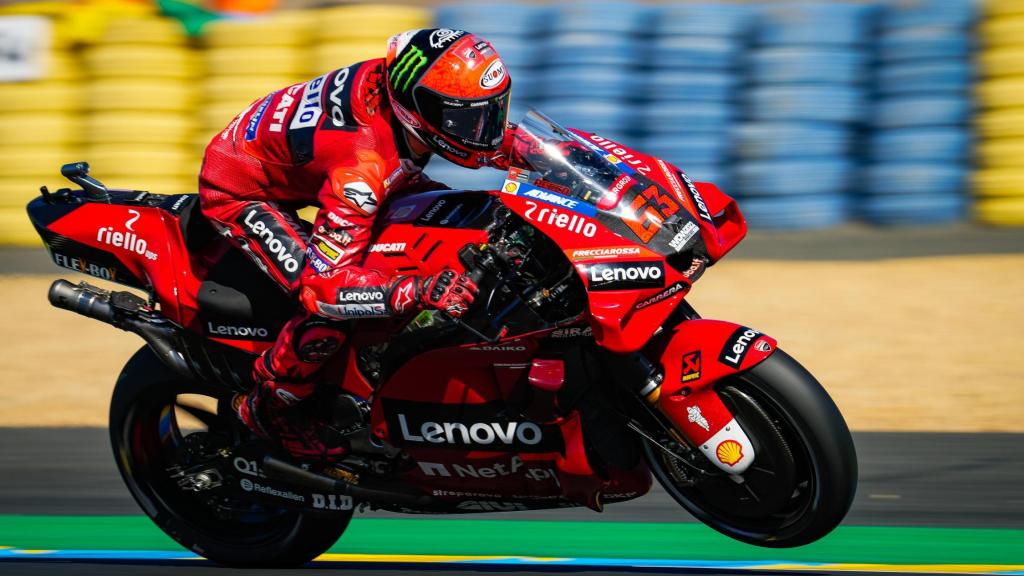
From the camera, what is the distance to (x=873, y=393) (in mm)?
6992

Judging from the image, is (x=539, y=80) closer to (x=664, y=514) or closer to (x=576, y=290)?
(x=664, y=514)

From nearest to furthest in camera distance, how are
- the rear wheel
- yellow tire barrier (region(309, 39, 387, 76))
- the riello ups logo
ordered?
the riello ups logo < the rear wheel < yellow tire barrier (region(309, 39, 387, 76))

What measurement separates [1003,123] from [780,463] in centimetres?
648

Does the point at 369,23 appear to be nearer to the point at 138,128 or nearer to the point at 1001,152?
the point at 138,128

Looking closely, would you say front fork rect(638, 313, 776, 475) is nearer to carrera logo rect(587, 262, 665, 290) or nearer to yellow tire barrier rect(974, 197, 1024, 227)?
carrera logo rect(587, 262, 665, 290)

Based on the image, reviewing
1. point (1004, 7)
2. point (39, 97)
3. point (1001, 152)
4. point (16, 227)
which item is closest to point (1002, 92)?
point (1001, 152)

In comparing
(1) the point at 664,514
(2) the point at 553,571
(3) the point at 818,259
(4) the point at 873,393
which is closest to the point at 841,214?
(3) the point at 818,259

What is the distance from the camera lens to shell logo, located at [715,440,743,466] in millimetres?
3857

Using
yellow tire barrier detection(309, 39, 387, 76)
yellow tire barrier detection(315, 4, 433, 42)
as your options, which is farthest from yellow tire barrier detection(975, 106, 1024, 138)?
yellow tire barrier detection(309, 39, 387, 76)

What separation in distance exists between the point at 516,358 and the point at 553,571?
2.82 feet

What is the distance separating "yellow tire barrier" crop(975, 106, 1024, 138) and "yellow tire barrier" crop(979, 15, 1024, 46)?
0.50 m

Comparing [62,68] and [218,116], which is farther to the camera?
[62,68]

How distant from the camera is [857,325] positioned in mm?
8273

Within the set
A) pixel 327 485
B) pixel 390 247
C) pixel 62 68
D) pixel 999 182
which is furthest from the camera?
pixel 62 68
